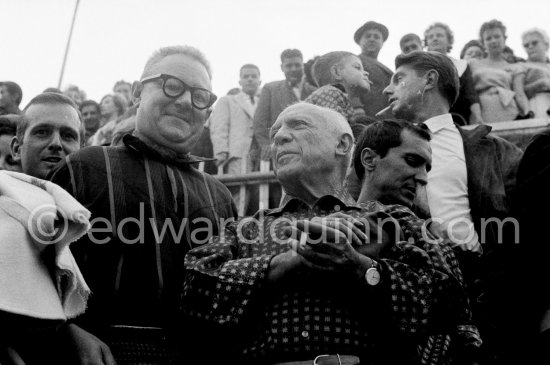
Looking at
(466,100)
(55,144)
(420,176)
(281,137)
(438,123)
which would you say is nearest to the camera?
(281,137)

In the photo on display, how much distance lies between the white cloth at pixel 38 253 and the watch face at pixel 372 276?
35.3 inches

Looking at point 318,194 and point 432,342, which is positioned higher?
point 318,194

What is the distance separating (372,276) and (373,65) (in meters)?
4.50

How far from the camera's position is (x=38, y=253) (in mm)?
2150

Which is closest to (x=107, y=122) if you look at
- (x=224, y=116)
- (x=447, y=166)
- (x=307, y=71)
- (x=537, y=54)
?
(x=224, y=116)

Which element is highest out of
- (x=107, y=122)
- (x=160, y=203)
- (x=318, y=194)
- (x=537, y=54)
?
(x=537, y=54)

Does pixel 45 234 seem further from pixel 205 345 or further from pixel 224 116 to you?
pixel 224 116

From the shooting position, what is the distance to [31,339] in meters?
2.42

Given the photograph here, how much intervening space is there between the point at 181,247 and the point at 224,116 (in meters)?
4.96

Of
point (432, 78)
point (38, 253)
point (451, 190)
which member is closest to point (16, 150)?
point (38, 253)

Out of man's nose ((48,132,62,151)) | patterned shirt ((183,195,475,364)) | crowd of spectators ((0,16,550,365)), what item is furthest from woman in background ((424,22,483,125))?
patterned shirt ((183,195,475,364))

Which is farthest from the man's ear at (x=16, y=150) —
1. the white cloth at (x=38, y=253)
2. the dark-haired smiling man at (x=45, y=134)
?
the white cloth at (x=38, y=253)

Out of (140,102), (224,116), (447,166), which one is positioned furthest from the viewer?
(224,116)

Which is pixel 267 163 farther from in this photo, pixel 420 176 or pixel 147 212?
pixel 147 212
